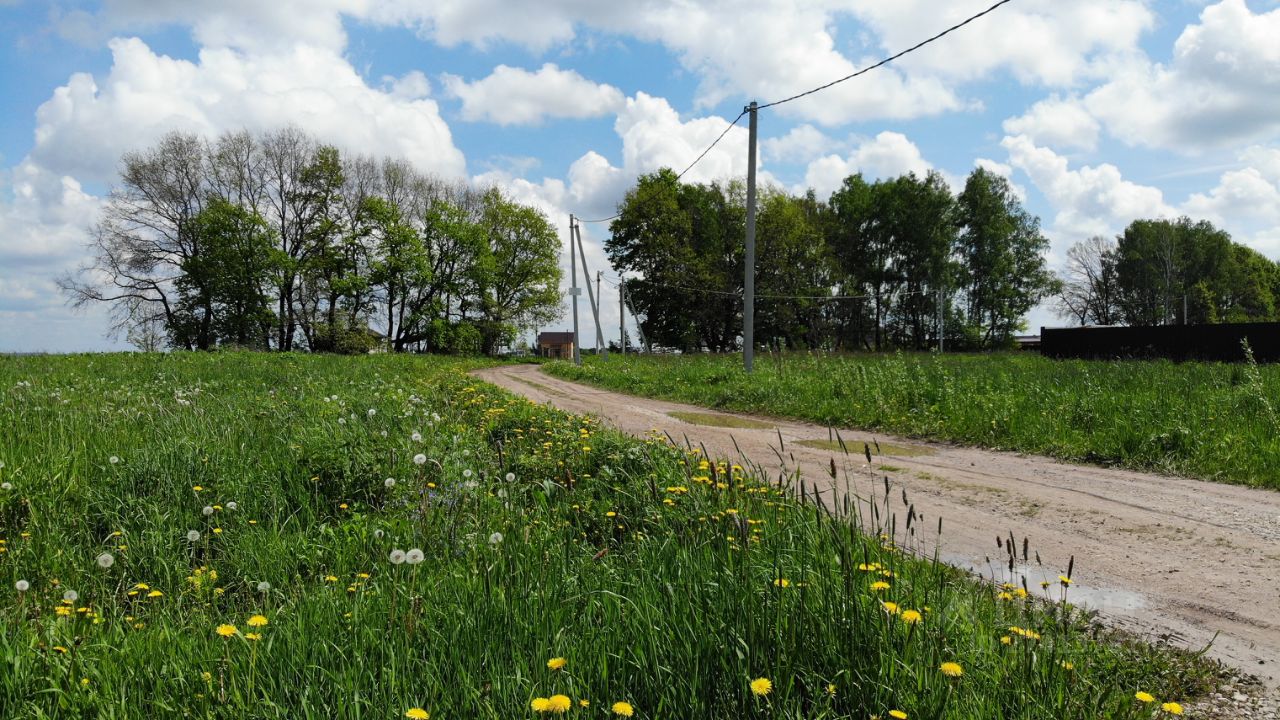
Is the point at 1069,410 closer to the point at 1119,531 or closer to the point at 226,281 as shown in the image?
the point at 1119,531

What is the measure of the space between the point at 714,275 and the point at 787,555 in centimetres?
5143

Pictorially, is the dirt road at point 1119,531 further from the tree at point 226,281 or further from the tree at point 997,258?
the tree at point 997,258

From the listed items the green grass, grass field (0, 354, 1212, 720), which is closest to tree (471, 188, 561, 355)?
the green grass

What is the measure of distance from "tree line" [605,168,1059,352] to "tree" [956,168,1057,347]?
0.08 metres

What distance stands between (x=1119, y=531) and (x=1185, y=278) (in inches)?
3213

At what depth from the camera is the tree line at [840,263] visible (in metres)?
54.1

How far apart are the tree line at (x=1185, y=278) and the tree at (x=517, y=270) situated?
163 feet

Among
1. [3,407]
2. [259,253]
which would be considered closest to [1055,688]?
[3,407]

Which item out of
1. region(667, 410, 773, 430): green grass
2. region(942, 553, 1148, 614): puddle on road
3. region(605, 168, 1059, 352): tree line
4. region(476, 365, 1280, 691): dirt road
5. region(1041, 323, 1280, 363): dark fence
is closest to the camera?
region(476, 365, 1280, 691): dirt road

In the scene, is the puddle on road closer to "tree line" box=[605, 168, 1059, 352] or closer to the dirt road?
the dirt road

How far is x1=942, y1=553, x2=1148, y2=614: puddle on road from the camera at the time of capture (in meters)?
3.53

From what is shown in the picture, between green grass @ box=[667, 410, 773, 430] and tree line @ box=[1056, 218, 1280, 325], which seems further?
tree line @ box=[1056, 218, 1280, 325]

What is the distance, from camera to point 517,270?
56031 millimetres

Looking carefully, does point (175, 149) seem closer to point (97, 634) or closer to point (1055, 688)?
point (97, 634)
